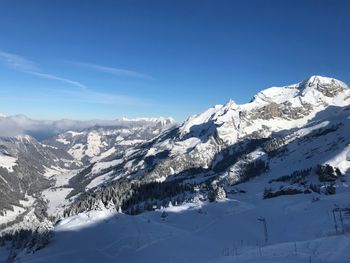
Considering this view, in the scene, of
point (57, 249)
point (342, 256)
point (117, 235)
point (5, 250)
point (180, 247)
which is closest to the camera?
point (342, 256)

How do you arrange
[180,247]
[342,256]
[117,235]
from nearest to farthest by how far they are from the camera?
1. [342,256]
2. [180,247]
3. [117,235]

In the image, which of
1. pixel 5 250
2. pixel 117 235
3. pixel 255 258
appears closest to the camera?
pixel 255 258

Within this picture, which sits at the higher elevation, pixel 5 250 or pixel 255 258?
pixel 255 258

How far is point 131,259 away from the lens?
6431 centimetres

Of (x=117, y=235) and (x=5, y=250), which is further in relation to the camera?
(x=5, y=250)

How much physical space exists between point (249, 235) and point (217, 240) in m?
8.97

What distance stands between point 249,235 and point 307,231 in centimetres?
1250

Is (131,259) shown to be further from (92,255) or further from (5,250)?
(5,250)

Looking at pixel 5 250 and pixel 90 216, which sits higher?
pixel 90 216

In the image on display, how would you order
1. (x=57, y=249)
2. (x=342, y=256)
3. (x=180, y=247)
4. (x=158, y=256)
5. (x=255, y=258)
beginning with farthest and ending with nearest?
1. (x=57, y=249)
2. (x=180, y=247)
3. (x=158, y=256)
4. (x=255, y=258)
5. (x=342, y=256)

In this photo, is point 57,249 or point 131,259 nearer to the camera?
point 131,259

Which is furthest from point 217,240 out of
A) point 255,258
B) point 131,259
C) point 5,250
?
point 5,250

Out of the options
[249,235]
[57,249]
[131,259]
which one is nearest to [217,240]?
[249,235]

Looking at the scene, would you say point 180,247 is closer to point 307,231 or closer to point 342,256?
point 307,231
